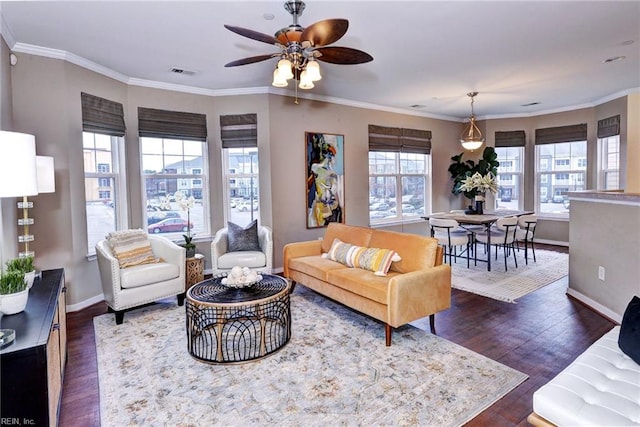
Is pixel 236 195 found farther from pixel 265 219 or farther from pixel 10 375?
pixel 10 375

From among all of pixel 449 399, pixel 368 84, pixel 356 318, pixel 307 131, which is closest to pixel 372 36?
pixel 368 84

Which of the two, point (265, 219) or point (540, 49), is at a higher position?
point (540, 49)

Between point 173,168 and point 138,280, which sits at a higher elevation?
point 173,168

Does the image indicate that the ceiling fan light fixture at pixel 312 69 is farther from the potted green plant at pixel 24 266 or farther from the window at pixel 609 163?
the window at pixel 609 163

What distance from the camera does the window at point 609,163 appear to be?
20.9 feet

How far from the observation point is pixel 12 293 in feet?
6.48

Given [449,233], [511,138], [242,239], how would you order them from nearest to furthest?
[242,239]
[449,233]
[511,138]

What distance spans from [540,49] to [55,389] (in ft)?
16.6

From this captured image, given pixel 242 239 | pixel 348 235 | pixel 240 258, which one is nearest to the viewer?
pixel 348 235

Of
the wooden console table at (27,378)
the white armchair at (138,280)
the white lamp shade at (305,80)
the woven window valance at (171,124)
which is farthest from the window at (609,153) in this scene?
the wooden console table at (27,378)

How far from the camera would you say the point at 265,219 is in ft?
17.6

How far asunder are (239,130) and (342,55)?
287 cm

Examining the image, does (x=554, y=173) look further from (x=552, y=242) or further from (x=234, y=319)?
(x=234, y=319)

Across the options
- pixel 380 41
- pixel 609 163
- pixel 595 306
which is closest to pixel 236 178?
pixel 380 41
